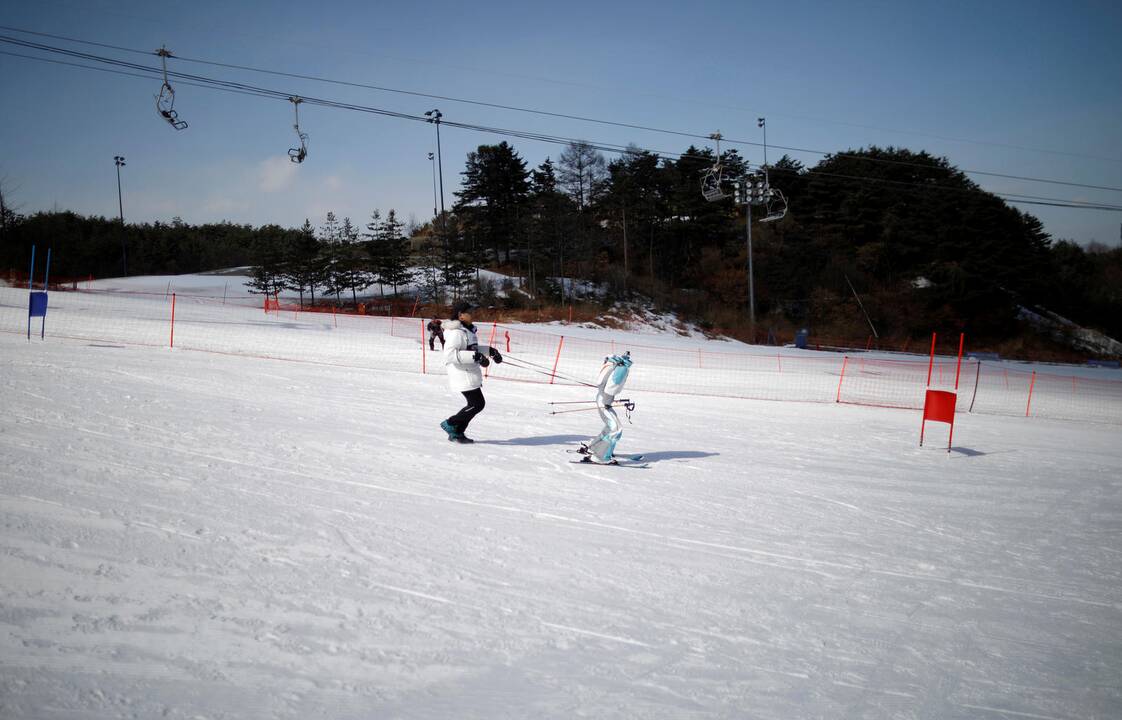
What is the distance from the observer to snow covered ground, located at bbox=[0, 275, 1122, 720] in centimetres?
367

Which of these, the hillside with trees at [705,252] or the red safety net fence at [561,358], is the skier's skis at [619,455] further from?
the hillside with trees at [705,252]

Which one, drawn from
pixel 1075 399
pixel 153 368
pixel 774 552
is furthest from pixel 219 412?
pixel 1075 399

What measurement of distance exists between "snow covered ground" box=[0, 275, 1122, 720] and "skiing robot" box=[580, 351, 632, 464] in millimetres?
368

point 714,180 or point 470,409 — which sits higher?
point 714,180

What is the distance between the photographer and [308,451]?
8391 mm

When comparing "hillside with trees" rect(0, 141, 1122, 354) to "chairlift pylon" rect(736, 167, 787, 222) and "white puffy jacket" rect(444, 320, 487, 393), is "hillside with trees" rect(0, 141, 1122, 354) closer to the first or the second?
"chairlift pylon" rect(736, 167, 787, 222)

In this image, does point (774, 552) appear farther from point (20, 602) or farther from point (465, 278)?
point (465, 278)

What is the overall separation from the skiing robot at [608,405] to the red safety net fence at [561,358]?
24.3ft

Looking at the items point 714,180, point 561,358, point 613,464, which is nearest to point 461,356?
point 613,464

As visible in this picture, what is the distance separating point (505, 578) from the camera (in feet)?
16.8

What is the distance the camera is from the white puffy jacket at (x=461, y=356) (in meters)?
9.13

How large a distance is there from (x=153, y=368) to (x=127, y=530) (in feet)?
34.4

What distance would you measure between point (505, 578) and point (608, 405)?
4.36 meters

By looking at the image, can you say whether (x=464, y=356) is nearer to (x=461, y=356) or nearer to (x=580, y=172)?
(x=461, y=356)
